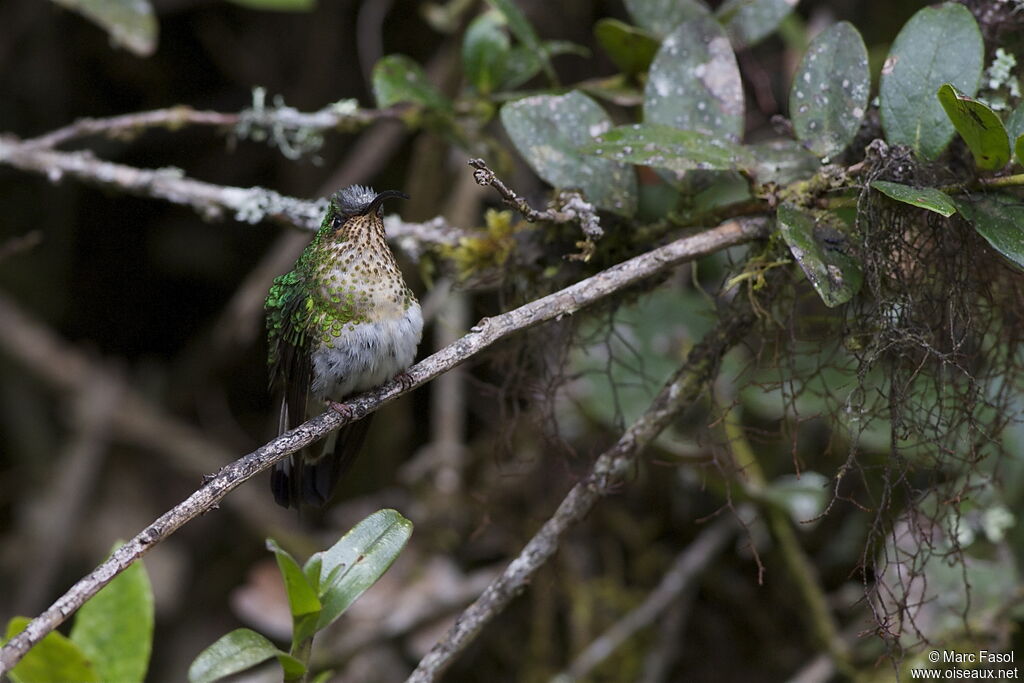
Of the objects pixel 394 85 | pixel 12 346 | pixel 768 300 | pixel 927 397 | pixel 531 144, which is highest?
pixel 12 346

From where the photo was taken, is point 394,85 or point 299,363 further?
point 394,85

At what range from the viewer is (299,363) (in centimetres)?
219

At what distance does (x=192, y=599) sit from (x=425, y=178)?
206 centimetres

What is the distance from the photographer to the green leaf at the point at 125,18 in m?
2.68

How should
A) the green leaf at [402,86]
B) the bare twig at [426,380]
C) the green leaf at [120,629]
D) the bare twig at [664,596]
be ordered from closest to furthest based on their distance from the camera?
1. the bare twig at [426,380]
2. the green leaf at [120,629]
3. the green leaf at [402,86]
4. the bare twig at [664,596]

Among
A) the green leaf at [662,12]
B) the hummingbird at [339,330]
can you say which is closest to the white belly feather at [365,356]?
the hummingbird at [339,330]

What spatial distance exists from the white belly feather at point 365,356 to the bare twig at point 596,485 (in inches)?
17.6

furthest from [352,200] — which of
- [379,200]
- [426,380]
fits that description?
[426,380]

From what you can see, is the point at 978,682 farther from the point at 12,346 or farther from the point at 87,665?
the point at 12,346

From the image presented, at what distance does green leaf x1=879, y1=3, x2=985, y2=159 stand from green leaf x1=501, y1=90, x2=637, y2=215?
544 mm

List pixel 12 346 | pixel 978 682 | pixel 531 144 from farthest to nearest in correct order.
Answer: pixel 12 346, pixel 978 682, pixel 531 144

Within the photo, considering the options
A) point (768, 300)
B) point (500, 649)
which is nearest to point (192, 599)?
point (500, 649)

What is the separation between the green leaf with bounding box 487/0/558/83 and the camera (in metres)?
2.33

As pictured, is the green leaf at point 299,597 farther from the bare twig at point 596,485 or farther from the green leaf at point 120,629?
the green leaf at point 120,629
